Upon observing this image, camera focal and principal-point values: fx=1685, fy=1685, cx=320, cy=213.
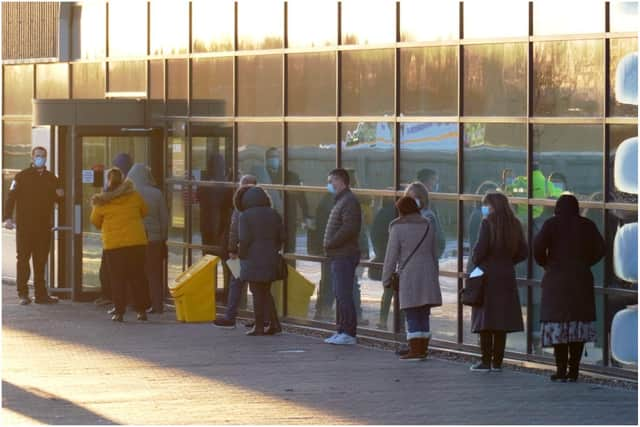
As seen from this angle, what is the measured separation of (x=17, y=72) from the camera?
22703 mm

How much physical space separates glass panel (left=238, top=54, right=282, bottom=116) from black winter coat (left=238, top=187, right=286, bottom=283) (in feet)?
5.00

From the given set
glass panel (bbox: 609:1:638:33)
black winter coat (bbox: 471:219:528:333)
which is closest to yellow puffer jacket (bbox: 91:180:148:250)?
black winter coat (bbox: 471:219:528:333)

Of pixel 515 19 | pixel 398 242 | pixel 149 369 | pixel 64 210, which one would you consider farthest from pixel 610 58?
pixel 64 210

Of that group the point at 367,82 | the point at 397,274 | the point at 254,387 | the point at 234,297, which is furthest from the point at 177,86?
the point at 254,387

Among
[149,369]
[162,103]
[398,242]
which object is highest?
[162,103]

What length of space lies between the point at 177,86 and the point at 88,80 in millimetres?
2264

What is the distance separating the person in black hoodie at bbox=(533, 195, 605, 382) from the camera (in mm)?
12703

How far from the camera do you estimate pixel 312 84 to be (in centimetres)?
1681

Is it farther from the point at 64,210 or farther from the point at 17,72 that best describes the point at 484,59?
the point at 17,72

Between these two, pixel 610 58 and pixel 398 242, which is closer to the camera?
pixel 610 58

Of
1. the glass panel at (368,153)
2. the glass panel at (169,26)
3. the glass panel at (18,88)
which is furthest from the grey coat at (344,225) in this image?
the glass panel at (18,88)

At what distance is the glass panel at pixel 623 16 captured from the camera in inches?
508

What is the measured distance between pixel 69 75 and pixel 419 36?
7.55m

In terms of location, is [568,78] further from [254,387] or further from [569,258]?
[254,387]
